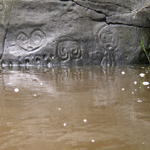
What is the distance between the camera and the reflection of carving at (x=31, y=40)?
4043 millimetres

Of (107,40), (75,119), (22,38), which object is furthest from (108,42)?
(75,119)

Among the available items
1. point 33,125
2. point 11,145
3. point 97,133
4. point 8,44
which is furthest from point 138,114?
point 8,44

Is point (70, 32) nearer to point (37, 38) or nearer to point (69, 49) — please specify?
point (69, 49)

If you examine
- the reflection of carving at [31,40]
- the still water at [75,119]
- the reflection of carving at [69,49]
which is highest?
the reflection of carving at [31,40]

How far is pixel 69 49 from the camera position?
159 inches

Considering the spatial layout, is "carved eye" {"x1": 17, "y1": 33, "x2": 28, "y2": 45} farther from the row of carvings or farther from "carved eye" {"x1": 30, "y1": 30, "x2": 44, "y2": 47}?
"carved eye" {"x1": 30, "y1": 30, "x2": 44, "y2": 47}

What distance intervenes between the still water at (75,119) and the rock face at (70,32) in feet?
7.79

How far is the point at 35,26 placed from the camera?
4.05 metres

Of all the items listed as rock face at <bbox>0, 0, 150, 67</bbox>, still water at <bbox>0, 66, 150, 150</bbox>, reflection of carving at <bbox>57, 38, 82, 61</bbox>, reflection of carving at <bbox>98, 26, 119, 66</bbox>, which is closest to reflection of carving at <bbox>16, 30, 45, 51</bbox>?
rock face at <bbox>0, 0, 150, 67</bbox>

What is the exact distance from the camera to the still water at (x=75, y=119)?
31.1 inches

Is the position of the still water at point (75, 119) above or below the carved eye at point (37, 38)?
below

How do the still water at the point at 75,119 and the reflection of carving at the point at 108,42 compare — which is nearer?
the still water at the point at 75,119

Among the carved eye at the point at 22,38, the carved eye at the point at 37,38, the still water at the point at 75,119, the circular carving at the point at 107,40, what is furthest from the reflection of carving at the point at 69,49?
the still water at the point at 75,119

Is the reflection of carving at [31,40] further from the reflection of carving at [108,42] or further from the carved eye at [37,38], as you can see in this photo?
the reflection of carving at [108,42]
